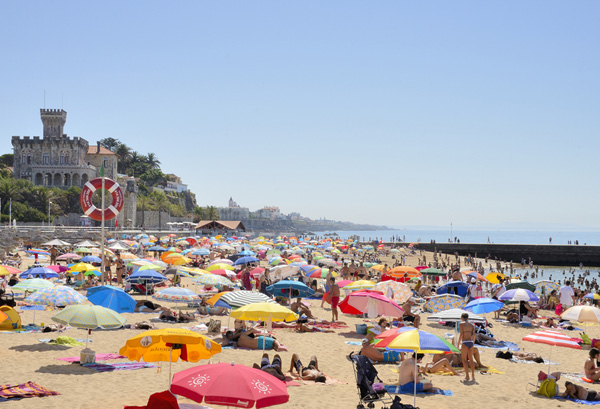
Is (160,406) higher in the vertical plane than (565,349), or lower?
higher

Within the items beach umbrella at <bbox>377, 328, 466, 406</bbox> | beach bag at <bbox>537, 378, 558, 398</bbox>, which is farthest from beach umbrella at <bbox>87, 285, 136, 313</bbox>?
beach bag at <bbox>537, 378, 558, 398</bbox>

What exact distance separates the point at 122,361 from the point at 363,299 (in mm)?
5209

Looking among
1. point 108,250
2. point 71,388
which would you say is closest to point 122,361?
point 71,388

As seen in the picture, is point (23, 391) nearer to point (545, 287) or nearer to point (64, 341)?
point (64, 341)

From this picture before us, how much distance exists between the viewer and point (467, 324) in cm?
958

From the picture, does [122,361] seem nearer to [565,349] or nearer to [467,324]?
[467,324]

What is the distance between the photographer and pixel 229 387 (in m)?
5.28

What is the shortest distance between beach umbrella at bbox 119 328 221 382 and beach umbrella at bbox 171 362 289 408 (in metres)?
1.25

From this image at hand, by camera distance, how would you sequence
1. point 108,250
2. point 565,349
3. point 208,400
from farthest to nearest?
point 108,250, point 565,349, point 208,400

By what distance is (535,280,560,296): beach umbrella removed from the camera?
19.5 m

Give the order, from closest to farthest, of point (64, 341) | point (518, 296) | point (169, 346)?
point (169, 346)
point (64, 341)
point (518, 296)

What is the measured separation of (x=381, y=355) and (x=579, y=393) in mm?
3418

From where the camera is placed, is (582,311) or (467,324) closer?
(467,324)

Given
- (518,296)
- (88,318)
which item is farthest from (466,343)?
(518,296)
